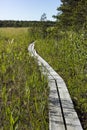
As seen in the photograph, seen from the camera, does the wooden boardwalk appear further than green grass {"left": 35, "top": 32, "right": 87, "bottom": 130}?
No

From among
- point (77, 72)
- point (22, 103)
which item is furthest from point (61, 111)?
point (77, 72)

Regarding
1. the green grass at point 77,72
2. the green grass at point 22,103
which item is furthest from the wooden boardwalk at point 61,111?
the green grass at point 77,72

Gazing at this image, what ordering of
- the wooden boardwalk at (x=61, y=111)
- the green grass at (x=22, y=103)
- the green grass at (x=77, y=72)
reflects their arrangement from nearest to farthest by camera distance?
the wooden boardwalk at (x=61, y=111) < the green grass at (x=22, y=103) < the green grass at (x=77, y=72)

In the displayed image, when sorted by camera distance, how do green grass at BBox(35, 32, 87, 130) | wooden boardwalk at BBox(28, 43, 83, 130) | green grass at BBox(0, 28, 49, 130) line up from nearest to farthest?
1. wooden boardwalk at BBox(28, 43, 83, 130)
2. green grass at BBox(0, 28, 49, 130)
3. green grass at BBox(35, 32, 87, 130)

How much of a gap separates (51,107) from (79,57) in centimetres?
377

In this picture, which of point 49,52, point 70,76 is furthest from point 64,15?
point 70,76

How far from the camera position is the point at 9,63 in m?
8.16

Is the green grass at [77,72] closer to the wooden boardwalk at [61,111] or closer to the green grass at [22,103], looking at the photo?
the wooden boardwalk at [61,111]

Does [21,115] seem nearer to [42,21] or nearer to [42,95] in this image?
[42,95]

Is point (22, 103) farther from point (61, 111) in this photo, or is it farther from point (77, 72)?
point (77, 72)

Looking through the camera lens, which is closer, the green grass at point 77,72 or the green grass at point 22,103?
the green grass at point 22,103

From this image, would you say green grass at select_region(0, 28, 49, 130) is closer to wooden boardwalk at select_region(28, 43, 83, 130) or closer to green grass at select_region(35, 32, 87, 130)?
wooden boardwalk at select_region(28, 43, 83, 130)

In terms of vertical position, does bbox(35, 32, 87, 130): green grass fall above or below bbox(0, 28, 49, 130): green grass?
below

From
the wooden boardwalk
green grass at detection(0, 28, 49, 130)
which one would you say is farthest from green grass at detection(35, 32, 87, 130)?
green grass at detection(0, 28, 49, 130)
